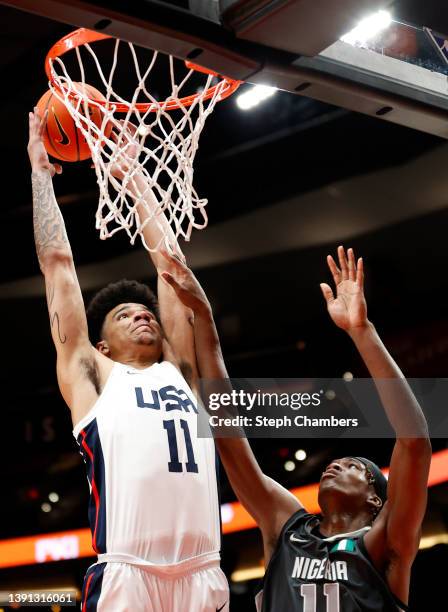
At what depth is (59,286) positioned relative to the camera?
2.97m

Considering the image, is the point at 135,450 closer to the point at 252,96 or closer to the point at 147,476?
the point at 147,476

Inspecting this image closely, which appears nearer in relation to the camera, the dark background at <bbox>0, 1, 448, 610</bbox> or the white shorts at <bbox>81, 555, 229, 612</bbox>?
the white shorts at <bbox>81, 555, 229, 612</bbox>

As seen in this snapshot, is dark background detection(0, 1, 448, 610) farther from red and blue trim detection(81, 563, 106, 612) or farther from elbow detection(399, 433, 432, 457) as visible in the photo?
red and blue trim detection(81, 563, 106, 612)

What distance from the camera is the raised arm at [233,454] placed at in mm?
2963

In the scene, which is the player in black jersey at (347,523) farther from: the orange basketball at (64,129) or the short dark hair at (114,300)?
the orange basketball at (64,129)

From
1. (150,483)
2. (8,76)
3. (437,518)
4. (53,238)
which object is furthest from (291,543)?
(437,518)

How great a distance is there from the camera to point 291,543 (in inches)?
126

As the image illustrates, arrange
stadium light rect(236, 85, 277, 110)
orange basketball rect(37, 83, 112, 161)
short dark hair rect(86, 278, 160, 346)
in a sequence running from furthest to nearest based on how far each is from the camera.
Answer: stadium light rect(236, 85, 277, 110) → short dark hair rect(86, 278, 160, 346) → orange basketball rect(37, 83, 112, 161)

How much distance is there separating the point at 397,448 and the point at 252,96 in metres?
4.20

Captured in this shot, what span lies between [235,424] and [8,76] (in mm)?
3794

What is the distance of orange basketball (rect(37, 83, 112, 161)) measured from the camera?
324 centimetres

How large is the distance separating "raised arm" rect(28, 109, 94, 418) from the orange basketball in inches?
3.8

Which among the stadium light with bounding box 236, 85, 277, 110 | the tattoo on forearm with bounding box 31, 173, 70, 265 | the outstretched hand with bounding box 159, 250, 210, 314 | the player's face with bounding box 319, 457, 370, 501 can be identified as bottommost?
the player's face with bounding box 319, 457, 370, 501

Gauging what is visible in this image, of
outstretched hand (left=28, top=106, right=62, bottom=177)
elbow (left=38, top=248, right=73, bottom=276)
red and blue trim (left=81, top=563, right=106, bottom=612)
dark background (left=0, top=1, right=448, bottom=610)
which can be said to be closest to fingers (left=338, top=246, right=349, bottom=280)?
elbow (left=38, top=248, right=73, bottom=276)
